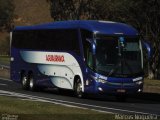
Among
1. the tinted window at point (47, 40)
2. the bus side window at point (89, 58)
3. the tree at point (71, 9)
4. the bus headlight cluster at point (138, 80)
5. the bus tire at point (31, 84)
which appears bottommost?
the bus tire at point (31, 84)

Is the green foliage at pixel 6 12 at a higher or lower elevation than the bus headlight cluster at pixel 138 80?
higher

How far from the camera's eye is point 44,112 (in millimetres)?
17969

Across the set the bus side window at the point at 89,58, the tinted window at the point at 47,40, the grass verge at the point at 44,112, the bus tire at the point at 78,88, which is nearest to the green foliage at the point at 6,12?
the tinted window at the point at 47,40

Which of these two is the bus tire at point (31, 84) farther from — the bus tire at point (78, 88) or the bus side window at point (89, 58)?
the bus side window at point (89, 58)

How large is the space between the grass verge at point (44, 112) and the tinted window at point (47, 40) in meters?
8.28

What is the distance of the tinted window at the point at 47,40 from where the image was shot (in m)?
29.0

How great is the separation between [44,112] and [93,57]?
9299 mm

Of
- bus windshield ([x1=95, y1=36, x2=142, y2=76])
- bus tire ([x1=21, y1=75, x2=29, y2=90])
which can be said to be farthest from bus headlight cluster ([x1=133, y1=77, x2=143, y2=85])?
bus tire ([x1=21, y1=75, x2=29, y2=90])

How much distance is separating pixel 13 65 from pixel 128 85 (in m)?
10.5

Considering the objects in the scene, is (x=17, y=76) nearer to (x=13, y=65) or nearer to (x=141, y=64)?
(x=13, y=65)

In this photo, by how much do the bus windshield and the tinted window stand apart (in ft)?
5.18

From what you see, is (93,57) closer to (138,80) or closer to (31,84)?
(138,80)

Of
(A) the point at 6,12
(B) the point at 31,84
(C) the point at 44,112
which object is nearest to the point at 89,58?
(B) the point at 31,84

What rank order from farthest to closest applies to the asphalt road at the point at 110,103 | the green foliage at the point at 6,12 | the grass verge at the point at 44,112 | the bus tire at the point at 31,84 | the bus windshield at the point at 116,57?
the green foliage at the point at 6,12
the bus tire at the point at 31,84
the bus windshield at the point at 116,57
the asphalt road at the point at 110,103
the grass verge at the point at 44,112
